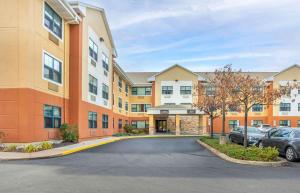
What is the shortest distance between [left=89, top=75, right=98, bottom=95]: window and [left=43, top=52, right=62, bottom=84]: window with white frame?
580cm

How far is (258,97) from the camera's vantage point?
17984 mm

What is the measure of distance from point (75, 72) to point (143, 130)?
28.4 metres

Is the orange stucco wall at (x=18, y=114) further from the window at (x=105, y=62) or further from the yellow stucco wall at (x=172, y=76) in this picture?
the yellow stucco wall at (x=172, y=76)

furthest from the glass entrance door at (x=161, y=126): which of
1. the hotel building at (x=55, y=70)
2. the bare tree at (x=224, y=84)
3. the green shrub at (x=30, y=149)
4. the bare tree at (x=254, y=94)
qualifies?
the green shrub at (x=30, y=149)

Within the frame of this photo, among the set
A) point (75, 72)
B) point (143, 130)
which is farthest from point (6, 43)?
point (143, 130)

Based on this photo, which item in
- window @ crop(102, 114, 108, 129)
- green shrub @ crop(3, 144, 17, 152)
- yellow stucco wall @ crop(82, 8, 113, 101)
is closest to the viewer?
green shrub @ crop(3, 144, 17, 152)

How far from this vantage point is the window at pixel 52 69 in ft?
69.9

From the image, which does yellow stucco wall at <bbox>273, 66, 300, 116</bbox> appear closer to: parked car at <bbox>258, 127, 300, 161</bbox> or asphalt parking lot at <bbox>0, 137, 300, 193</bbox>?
parked car at <bbox>258, 127, 300, 161</bbox>

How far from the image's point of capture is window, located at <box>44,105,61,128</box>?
21.3 metres

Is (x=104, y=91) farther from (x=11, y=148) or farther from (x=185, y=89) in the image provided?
(x=185, y=89)

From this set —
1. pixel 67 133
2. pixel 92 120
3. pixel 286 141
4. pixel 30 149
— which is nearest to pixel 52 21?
pixel 67 133

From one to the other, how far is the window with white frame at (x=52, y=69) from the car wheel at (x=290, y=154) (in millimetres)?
13982

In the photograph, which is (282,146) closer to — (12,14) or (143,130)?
(12,14)

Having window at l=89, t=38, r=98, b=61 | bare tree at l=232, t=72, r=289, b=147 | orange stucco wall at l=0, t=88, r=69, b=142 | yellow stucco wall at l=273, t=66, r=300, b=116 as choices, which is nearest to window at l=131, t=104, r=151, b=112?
yellow stucco wall at l=273, t=66, r=300, b=116
